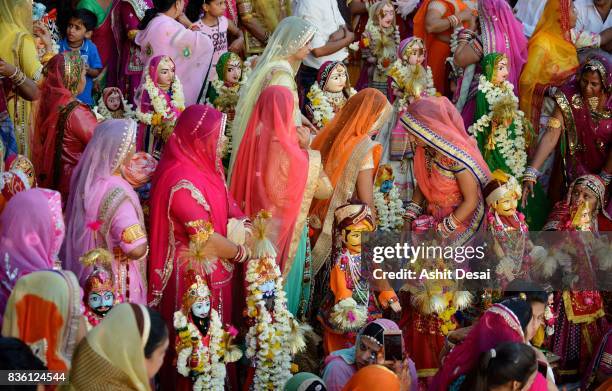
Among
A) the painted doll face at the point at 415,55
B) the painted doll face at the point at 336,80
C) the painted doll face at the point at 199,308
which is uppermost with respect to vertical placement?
the painted doll face at the point at 415,55

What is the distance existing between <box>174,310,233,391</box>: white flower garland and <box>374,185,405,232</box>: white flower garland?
212 centimetres

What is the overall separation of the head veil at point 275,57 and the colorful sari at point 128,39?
3.45 feet

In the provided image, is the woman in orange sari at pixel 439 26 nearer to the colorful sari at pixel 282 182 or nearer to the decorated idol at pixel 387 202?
the decorated idol at pixel 387 202

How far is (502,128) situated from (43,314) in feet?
15.1

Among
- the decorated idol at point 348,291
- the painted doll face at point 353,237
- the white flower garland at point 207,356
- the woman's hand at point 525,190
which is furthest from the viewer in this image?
the woman's hand at point 525,190

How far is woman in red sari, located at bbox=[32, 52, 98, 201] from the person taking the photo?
6.68 meters

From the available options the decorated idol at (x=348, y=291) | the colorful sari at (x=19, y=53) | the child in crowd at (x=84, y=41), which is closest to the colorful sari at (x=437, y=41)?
the child in crowd at (x=84, y=41)

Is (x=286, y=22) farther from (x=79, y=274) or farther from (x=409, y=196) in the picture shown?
(x=79, y=274)

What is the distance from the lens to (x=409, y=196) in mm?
8539

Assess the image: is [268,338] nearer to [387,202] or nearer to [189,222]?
[189,222]

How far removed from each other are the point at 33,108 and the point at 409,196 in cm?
291

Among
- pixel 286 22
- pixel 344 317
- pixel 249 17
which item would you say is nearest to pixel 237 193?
pixel 344 317

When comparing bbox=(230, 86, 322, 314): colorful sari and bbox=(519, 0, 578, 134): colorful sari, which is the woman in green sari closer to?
bbox=(519, 0, 578, 134): colorful sari

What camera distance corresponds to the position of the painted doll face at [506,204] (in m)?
6.90
